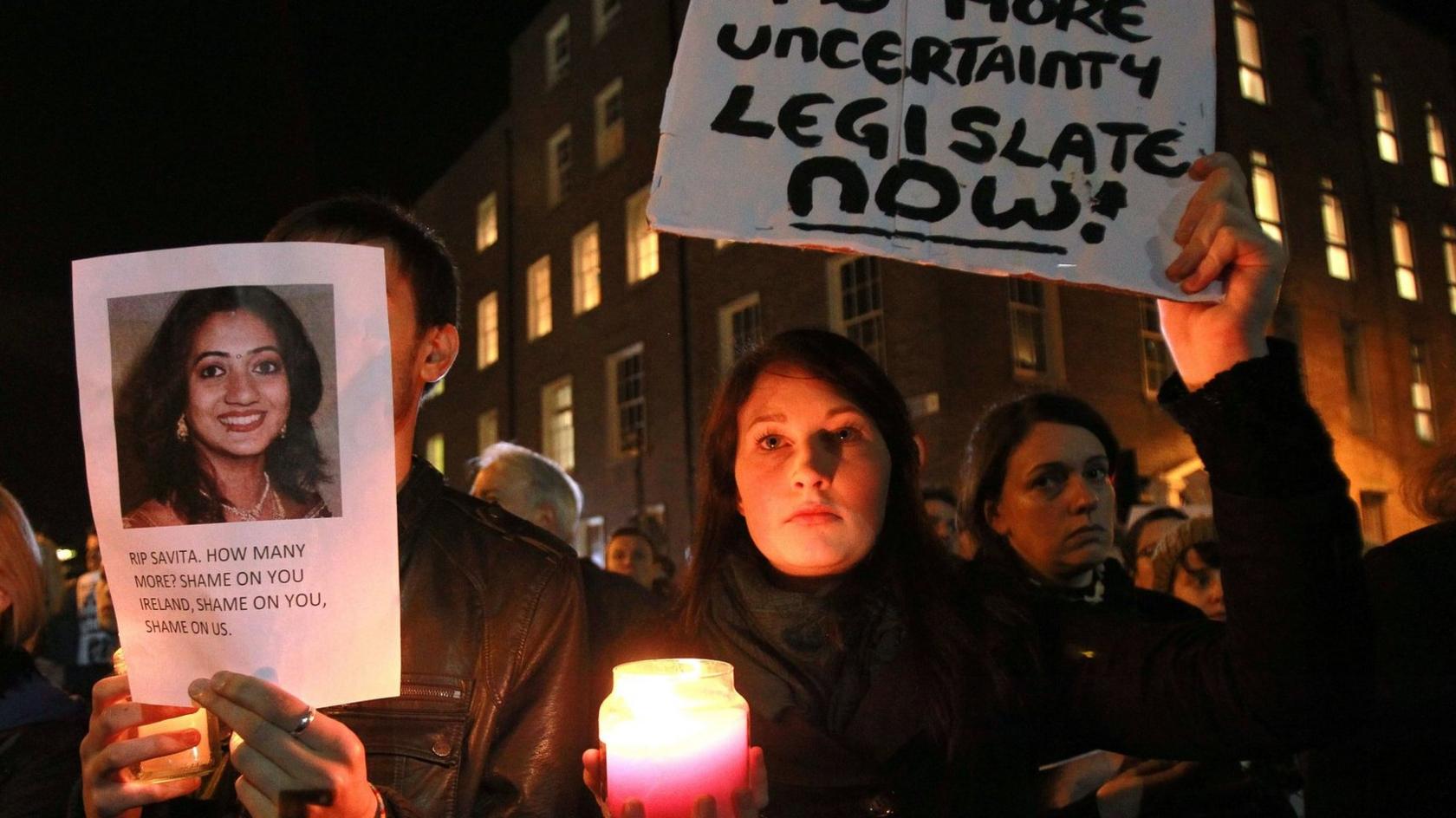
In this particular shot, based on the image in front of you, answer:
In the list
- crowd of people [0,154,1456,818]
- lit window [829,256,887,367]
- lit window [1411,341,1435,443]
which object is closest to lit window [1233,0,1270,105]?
lit window [1411,341,1435,443]

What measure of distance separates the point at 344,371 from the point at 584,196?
20.2m

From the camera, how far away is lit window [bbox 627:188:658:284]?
18750mm

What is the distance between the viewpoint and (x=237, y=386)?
1.25 metres

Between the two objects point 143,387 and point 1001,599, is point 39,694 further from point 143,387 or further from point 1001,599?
point 1001,599

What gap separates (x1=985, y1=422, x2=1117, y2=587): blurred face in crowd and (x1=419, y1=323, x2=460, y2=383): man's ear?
1881mm

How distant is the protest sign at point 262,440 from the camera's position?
4.07 feet

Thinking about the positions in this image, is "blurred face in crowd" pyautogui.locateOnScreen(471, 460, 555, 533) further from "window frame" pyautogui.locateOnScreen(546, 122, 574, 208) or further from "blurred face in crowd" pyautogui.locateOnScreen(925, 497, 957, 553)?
"window frame" pyautogui.locateOnScreen(546, 122, 574, 208)

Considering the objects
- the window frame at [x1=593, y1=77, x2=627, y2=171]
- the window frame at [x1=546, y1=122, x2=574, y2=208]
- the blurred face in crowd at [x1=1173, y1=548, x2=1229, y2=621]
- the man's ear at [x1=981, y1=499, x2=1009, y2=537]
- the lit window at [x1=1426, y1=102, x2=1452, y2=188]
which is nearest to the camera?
the man's ear at [x1=981, y1=499, x2=1009, y2=537]

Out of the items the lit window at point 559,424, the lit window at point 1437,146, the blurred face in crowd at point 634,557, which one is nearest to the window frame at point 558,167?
the lit window at point 559,424

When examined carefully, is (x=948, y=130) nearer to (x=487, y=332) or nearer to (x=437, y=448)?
(x=487, y=332)

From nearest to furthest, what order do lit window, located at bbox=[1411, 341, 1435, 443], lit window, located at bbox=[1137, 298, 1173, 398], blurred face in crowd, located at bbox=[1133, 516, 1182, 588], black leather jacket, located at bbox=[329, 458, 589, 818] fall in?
black leather jacket, located at bbox=[329, 458, 589, 818], blurred face in crowd, located at bbox=[1133, 516, 1182, 588], lit window, located at bbox=[1137, 298, 1173, 398], lit window, located at bbox=[1411, 341, 1435, 443]

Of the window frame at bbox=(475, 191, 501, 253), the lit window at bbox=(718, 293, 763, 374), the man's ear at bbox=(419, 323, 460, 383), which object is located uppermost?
the window frame at bbox=(475, 191, 501, 253)

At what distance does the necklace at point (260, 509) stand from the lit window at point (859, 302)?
12492 millimetres

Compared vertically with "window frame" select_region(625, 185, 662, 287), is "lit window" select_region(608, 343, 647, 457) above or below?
below
